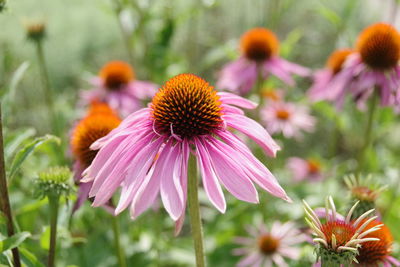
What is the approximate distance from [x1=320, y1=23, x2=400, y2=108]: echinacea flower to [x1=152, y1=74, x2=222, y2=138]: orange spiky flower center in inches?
29.6

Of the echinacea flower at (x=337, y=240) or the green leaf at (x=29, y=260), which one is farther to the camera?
the green leaf at (x=29, y=260)

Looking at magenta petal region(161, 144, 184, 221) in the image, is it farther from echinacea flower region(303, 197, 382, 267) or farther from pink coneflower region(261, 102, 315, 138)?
pink coneflower region(261, 102, 315, 138)

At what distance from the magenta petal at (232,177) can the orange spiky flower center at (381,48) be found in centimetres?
96

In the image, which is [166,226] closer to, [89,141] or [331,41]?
[89,141]

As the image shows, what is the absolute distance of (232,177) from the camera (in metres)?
0.81

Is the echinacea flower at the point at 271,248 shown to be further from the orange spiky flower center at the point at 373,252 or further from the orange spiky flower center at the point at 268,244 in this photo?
the orange spiky flower center at the point at 373,252

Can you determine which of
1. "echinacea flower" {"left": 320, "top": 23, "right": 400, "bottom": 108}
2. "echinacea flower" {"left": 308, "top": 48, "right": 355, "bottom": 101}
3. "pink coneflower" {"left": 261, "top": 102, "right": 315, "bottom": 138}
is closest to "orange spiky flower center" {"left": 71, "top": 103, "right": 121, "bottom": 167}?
"echinacea flower" {"left": 320, "top": 23, "right": 400, "bottom": 108}

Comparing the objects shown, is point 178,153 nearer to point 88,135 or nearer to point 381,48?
point 88,135

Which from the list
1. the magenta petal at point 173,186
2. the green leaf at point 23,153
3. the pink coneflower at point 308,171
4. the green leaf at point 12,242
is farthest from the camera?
the pink coneflower at point 308,171

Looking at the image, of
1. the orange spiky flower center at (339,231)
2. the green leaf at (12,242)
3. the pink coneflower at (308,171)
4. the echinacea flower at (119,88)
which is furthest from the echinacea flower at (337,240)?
the pink coneflower at (308,171)

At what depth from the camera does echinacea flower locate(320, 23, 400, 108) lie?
155 cm

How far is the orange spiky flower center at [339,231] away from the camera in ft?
2.52

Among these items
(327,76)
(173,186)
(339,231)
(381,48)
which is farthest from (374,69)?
(173,186)

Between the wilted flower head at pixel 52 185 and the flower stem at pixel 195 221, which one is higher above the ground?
the wilted flower head at pixel 52 185
